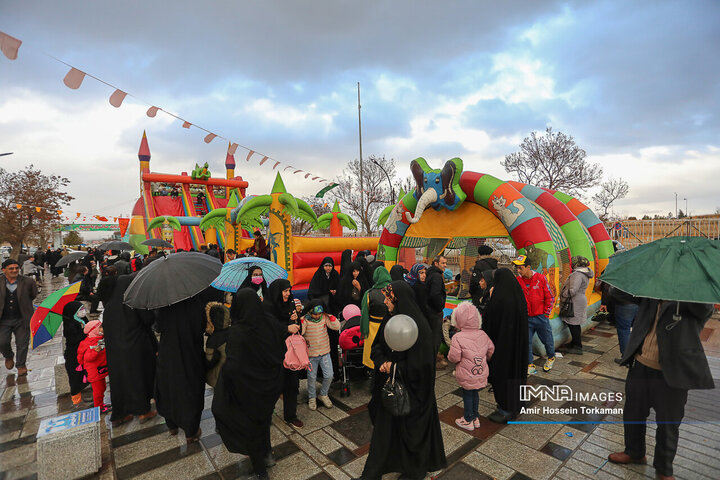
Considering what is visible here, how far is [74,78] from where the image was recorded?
5.63 metres

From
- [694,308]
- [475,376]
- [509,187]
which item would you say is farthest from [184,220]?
[694,308]

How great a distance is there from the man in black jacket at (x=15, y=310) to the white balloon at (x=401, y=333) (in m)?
5.85

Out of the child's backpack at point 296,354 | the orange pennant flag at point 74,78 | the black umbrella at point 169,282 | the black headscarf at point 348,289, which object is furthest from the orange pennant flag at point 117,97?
the child's backpack at point 296,354

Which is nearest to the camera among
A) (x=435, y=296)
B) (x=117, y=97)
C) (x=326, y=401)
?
(x=326, y=401)

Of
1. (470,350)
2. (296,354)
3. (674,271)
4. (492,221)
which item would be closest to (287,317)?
(296,354)

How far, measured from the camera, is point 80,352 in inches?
157

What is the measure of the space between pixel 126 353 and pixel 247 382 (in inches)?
71.8

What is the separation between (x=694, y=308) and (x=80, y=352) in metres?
5.78

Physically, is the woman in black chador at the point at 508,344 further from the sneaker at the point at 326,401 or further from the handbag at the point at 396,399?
the sneaker at the point at 326,401

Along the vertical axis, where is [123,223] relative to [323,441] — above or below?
above

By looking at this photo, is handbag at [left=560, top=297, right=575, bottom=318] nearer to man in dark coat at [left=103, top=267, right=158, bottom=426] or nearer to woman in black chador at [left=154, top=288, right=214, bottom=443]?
woman in black chador at [left=154, top=288, right=214, bottom=443]

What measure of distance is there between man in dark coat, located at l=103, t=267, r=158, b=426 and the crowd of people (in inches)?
0.4

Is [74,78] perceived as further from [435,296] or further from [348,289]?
[435,296]

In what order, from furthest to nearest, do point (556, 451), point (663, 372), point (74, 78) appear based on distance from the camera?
point (74, 78) → point (556, 451) → point (663, 372)
